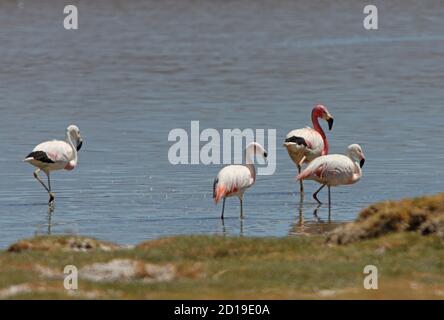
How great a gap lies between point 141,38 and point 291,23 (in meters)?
7.21

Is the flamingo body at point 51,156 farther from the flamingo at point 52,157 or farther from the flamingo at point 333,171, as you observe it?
the flamingo at point 333,171

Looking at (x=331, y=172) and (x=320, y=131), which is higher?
(x=320, y=131)

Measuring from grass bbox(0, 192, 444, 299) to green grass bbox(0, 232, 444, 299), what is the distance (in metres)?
0.01

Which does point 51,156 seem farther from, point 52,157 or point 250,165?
point 250,165

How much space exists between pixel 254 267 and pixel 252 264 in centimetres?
47

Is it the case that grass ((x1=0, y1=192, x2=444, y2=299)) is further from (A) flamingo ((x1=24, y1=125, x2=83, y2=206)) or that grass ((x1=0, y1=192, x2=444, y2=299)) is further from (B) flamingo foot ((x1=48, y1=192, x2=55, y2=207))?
(A) flamingo ((x1=24, y1=125, x2=83, y2=206))

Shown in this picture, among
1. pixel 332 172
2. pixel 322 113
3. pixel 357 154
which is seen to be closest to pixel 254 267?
pixel 332 172

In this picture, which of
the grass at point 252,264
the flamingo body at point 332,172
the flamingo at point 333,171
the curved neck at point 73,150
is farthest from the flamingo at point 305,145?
the grass at point 252,264

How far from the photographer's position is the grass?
13.4 meters

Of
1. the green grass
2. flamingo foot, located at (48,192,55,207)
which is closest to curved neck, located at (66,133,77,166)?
flamingo foot, located at (48,192,55,207)

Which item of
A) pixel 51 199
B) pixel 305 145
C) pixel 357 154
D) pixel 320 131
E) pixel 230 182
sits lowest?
pixel 51 199

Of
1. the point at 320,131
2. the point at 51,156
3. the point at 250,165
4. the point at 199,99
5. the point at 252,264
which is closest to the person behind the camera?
the point at 252,264

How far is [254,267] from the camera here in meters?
14.5

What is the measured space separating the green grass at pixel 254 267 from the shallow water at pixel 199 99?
12.0ft
